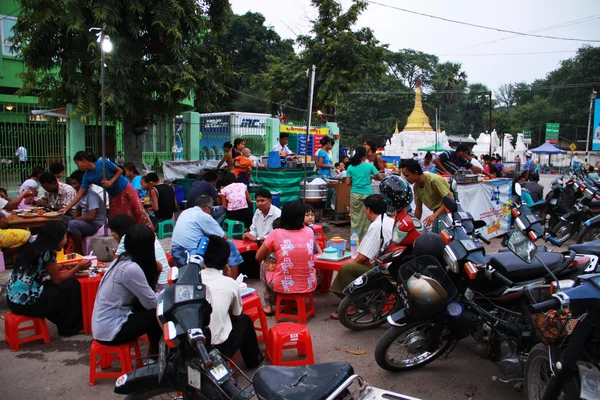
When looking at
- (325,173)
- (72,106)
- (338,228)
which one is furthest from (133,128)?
(338,228)

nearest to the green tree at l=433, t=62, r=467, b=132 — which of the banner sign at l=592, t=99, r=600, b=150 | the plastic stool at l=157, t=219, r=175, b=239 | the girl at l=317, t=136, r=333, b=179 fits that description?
the banner sign at l=592, t=99, r=600, b=150

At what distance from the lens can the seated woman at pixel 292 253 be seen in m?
4.72

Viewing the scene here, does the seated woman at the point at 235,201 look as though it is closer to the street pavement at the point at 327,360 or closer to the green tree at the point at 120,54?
the street pavement at the point at 327,360

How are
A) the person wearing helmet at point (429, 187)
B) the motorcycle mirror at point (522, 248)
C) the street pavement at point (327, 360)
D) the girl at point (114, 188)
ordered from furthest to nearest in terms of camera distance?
the girl at point (114, 188), the person wearing helmet at point (429, 187), the street pavement at point (327, 360), the motorcycle mirror at point (522, 248)

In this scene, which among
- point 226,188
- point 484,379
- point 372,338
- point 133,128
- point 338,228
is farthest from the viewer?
point 133,128

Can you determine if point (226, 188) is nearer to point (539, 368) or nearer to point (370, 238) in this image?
point (370, 238)

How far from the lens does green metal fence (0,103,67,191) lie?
39.2ft

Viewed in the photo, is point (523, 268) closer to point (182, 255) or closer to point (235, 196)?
point (182, 255)

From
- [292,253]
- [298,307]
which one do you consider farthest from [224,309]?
[298,307]

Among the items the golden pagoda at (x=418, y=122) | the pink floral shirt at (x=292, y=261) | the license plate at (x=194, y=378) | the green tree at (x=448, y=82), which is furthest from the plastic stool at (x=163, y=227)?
the green tree at (x=448, y=82)

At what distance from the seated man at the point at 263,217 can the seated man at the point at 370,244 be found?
1482mm

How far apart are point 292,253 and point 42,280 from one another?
7.57 ft

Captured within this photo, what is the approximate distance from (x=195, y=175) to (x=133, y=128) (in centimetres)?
243

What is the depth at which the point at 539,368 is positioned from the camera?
3.06 meters
